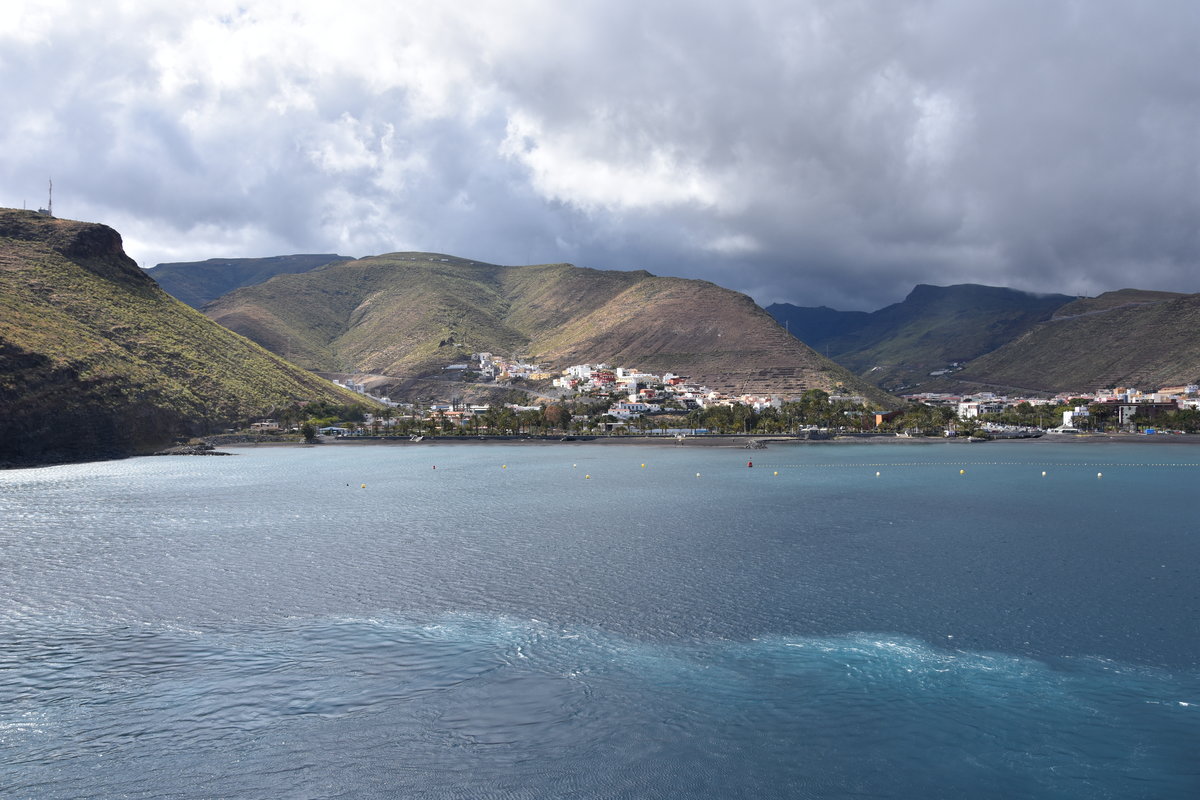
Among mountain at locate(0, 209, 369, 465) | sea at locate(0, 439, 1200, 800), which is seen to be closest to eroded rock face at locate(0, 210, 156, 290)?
mountain at locate(0, 209, 369, 465)

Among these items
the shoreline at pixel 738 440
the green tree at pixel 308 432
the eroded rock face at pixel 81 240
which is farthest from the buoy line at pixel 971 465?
the eroded rock face at pixel 81 240

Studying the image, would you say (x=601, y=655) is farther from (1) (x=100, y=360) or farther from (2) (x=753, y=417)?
(2) (x=753, y=417)

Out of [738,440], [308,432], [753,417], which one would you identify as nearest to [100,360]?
[308,432]

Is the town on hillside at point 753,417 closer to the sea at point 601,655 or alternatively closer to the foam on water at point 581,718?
the sea at point 601,655

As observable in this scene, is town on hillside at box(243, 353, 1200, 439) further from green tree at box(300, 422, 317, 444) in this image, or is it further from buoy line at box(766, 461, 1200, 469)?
buoy line at box(766, 461, 1200, 469)

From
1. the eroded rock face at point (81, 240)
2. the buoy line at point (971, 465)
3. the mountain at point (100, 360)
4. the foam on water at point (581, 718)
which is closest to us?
the foam on water at point (581, 718)

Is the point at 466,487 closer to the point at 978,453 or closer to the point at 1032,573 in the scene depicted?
the point at 1032,573
